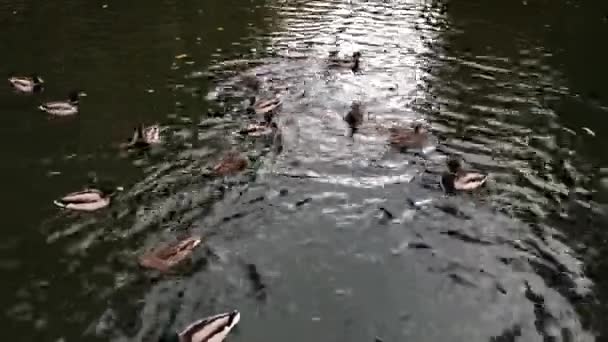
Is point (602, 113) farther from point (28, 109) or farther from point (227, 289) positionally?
point (28, 109)

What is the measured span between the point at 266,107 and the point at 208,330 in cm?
840

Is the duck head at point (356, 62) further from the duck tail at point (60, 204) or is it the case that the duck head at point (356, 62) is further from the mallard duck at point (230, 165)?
the duck tail at point (60, 204)

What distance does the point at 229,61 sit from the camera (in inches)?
824

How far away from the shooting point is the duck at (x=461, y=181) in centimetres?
1323

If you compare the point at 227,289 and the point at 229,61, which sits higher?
the point at 229,61

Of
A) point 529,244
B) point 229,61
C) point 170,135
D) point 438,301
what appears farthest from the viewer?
point 229,61

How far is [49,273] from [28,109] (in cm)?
783

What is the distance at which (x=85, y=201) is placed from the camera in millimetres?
12297

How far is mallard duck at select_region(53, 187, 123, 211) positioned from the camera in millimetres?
12320

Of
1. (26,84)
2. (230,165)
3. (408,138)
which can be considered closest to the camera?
(230,165)

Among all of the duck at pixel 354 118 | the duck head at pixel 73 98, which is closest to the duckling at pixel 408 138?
the duck at pixel 354 118

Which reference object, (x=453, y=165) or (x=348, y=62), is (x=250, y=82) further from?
(x=453, y=165)

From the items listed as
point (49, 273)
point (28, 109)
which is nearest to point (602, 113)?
point (49, 273)

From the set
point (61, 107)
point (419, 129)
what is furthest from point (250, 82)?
point (419, 129)
